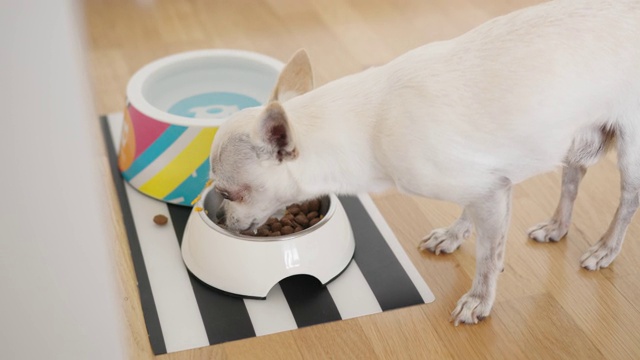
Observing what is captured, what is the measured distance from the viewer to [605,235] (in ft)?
7.45

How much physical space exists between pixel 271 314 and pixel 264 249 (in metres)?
0.19

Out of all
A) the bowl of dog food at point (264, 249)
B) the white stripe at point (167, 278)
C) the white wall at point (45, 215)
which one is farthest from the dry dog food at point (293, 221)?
the white wall at point (45, 215)

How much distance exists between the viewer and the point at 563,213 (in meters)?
2.36

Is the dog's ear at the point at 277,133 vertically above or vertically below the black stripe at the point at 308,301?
above

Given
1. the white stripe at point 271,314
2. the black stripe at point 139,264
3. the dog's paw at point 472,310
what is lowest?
the black stripe at point 139,264

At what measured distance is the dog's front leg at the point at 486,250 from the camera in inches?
75.8

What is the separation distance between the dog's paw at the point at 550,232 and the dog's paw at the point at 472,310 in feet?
1.35

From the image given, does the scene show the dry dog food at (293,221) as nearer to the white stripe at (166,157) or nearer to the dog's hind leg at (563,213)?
the white stripe at (166,157)

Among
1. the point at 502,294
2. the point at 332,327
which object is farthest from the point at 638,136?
the point at 332,327

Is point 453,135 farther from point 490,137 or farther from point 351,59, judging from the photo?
point 351,59

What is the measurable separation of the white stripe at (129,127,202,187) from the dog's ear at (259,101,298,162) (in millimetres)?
656

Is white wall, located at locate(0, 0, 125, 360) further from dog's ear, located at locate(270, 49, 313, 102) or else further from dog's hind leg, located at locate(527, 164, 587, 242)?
dog's hind leg, located at locate(527, 164, 587, 242)

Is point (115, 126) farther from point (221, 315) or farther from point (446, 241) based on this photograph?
point (446, 241)

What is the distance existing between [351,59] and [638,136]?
1.72m
